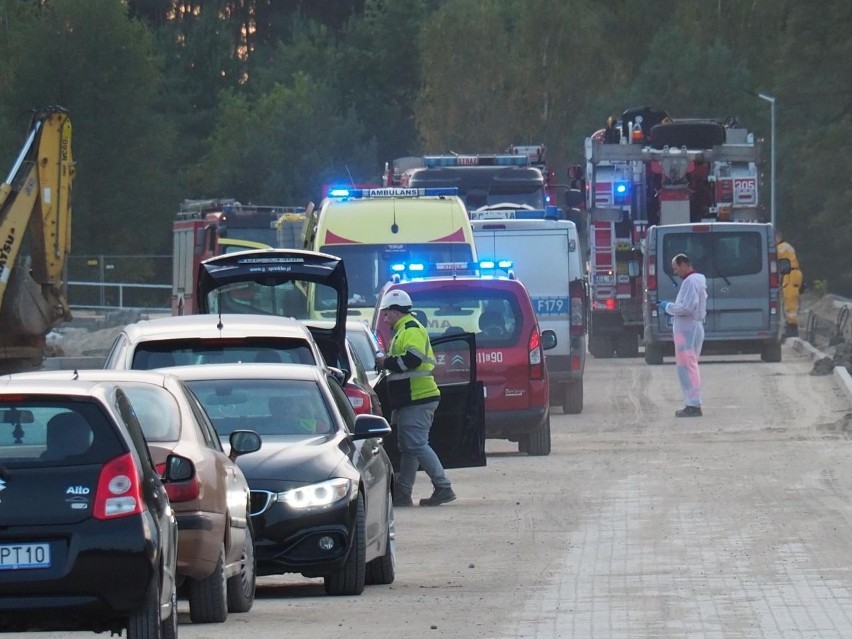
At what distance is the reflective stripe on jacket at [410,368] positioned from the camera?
52.1ft

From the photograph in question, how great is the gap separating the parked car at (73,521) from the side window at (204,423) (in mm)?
1722

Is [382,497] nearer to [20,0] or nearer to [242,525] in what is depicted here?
[242,525]

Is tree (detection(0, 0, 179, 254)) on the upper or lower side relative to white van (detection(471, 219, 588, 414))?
upper

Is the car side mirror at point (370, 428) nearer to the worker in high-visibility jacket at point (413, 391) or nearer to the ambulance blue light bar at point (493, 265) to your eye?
the worker in high-visibility jacket at point (413, 391)

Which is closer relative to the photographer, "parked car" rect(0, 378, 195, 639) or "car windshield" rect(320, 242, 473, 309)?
"parked car" rect(0, 378, 195, 639)

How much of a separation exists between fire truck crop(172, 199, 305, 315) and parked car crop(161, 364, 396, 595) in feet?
75.1

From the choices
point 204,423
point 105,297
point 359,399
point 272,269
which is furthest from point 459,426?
point 105,297

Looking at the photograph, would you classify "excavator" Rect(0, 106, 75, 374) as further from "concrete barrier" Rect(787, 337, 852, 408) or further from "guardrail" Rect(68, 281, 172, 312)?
"guardrail" Rect(68, 281, 172, 312)

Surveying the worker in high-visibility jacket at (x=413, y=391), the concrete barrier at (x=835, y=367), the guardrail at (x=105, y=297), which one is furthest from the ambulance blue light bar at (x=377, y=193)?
the guardrail at (x=105, y=297)

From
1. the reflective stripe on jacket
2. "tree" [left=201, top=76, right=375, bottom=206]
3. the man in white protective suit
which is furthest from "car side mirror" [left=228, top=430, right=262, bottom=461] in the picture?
"tree" [left=201, top=76, right=375, bottom=206]

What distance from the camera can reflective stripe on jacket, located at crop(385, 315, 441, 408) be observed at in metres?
15.9

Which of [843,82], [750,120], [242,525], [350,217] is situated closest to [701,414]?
[350,217]

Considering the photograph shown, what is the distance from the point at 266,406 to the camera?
11609 millimetres

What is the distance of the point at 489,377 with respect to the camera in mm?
19953
